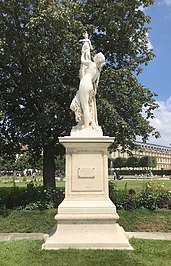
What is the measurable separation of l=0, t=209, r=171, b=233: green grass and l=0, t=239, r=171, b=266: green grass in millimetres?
2501

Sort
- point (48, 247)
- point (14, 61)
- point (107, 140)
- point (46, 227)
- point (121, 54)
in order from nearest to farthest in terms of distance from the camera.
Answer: point (48, 247) → point (107, 140) → point (46, 227) → point (14, 61) → point (121, 54)

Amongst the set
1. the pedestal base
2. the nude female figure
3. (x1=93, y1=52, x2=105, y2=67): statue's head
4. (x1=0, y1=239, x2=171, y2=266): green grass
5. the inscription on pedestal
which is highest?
(x1=93, y1=52, x2=105, y2=67): statue's head

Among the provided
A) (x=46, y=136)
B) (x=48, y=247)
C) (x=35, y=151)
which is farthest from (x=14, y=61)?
(x=48, y=247)

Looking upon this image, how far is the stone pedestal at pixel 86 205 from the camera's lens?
636 cm

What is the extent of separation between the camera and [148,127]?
13.6m

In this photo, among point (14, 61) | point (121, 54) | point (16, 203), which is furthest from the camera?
point (121, 54)

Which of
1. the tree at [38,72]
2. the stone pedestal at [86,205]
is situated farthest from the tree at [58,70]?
the stone pedestal at [86,205]

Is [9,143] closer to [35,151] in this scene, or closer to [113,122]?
[35,151]

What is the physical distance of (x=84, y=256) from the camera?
224 inches

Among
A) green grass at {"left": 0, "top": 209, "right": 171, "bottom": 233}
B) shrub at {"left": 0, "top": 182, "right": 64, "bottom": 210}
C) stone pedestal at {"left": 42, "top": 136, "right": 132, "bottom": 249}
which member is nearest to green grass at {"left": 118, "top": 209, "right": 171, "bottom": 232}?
green grass at {"left": 0, "top": 209, "right": 171, "bottom": 233}

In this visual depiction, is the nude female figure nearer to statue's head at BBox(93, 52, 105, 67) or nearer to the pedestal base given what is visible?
statue's head at BBox(93, 52, 105, 67)

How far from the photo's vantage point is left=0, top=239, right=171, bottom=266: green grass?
17.7 feet

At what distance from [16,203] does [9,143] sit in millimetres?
3119

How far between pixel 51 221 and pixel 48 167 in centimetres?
425
